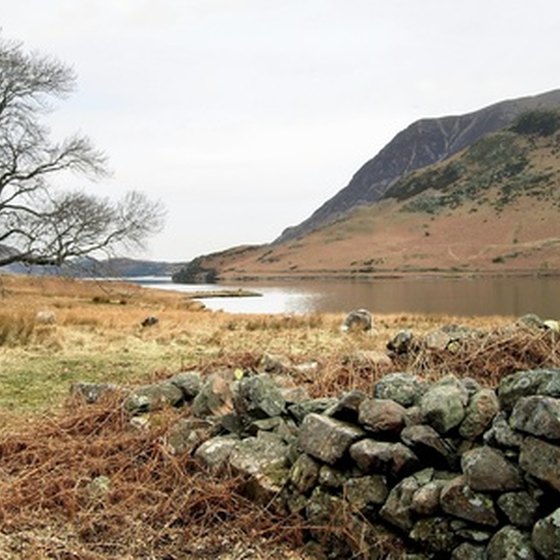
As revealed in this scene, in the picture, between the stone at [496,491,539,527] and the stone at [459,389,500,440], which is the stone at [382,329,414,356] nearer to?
the stone at [459,389,500,440]

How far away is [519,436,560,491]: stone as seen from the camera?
3643 mm

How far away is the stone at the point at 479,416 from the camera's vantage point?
4367mm

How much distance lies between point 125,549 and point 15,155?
25441 millimetres

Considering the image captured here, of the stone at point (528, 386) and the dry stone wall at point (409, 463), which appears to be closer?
the dry stone wall at point (409, 463)

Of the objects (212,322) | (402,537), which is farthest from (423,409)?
(212,322)

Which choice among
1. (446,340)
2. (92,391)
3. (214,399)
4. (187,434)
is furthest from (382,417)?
(92,391)

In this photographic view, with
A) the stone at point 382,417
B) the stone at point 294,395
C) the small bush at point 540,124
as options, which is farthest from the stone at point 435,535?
the small bush at point 540,124

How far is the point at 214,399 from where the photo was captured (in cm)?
629

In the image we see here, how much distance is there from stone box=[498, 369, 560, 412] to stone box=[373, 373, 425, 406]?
0.79 meters

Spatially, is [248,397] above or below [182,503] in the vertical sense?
above

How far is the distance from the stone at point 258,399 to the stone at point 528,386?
6.73 ft

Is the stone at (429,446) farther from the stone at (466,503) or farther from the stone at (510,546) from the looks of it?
the stone at (510,546)

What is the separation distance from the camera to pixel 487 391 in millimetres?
4586

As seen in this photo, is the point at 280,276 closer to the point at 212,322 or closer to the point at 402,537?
the point at 212,322
